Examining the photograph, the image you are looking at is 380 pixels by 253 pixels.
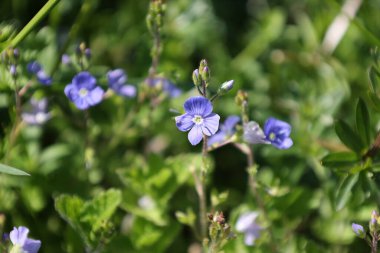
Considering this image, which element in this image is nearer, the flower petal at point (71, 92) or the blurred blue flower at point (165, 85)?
the flower petal at point (71, 92)

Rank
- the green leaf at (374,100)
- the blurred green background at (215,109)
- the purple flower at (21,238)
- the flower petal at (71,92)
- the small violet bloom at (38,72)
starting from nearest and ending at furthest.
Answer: the purple flower at (21,238)
the green leaf at (374,100)
the flower petal at (71,92)
the small violet bloom at (38,72)
the blurred green background at (215,109)

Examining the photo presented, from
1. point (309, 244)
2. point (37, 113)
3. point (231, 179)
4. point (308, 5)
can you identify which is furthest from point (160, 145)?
point (308, 5)

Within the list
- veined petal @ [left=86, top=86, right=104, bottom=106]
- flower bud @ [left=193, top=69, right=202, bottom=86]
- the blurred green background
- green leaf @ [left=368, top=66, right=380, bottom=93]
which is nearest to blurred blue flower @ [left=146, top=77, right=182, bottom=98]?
the blurred green background

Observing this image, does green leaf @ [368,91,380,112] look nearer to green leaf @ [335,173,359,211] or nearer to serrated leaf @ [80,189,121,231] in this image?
green leaf @ [335,173,359,211]

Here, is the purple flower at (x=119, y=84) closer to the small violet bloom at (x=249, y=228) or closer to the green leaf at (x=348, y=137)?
the small violet bloom at (x=249, y=228)

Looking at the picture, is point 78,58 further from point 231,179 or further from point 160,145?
point 231,179

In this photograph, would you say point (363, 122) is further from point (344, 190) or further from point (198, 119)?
point (198, 119)

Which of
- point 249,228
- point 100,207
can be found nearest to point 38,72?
point 100,207

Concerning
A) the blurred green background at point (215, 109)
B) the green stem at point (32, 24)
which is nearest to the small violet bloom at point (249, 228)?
the blurred green background at point (215, 109)
